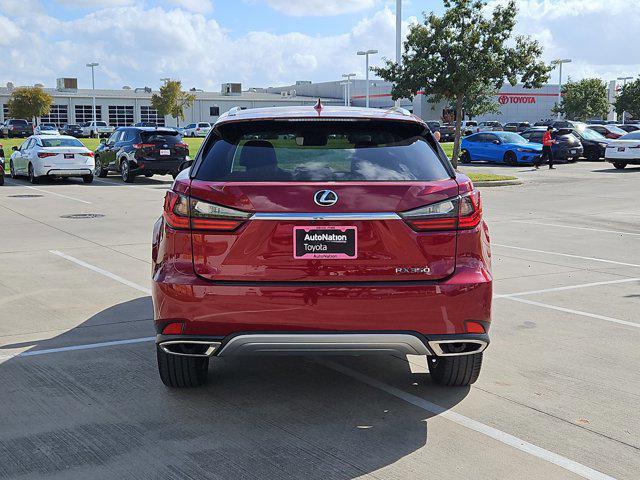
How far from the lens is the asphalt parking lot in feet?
13.5

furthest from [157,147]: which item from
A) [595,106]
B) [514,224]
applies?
[595,106]

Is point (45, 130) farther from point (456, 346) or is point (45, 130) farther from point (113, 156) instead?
point (456, 346)

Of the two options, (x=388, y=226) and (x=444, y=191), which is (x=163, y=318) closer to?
(x=388, y=226)

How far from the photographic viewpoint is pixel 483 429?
15.1 ft

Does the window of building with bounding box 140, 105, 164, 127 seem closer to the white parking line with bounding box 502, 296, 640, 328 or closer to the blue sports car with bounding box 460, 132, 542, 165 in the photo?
the blue sports car with bounding box 460, 132, 542, 165

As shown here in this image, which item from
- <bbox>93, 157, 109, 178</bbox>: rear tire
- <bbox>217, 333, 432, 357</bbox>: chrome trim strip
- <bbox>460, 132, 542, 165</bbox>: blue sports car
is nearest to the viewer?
<bbox>217, 333, 432, 357</bbox>: chrome trim strip

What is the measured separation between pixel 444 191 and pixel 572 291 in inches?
183

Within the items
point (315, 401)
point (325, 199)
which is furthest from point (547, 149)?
point (325, 199)

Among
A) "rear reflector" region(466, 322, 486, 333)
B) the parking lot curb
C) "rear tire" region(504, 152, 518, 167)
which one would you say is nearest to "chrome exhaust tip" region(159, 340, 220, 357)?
"rear reflector" region(466, 322, 486, 333)

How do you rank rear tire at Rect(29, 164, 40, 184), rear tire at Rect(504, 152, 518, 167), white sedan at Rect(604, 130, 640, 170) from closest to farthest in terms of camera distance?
rear tire at Rect(29, 164, 40, 184)
white sedan at Rect(604, 130, 640, 170)
rear tire at Rect(504, 152, 518, 167)

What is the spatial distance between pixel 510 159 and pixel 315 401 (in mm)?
31375

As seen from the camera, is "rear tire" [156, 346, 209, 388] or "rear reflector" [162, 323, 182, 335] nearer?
"rear reflector" [162, 323, 182, 335]

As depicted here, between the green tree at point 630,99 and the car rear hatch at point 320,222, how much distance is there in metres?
85.8

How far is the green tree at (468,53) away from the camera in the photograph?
28.8 m
